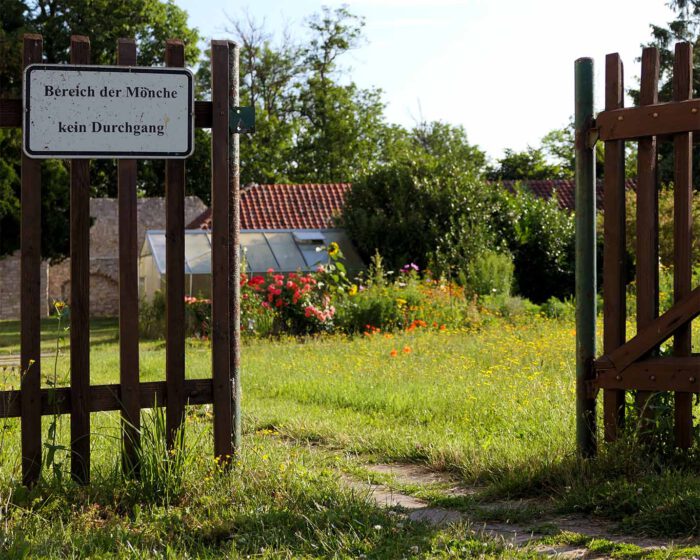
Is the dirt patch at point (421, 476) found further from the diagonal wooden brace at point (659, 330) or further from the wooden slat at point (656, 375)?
the diagonal wooden brace at point (659, 330)

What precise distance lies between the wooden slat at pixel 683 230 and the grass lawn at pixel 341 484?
9.0 inches

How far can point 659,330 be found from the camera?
16.6ft

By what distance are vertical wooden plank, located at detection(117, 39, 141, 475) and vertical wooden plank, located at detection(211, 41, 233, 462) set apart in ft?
1.41

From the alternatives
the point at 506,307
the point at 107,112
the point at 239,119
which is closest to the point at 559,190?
the point at 506,307

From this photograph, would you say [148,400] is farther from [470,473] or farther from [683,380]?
[683,380]

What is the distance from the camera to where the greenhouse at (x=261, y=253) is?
71.1ft

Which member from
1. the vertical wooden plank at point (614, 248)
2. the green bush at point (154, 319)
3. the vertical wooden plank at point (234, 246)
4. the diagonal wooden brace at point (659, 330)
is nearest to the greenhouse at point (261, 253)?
the green bush at point (154, 319)

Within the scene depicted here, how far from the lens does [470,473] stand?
5.55 metres

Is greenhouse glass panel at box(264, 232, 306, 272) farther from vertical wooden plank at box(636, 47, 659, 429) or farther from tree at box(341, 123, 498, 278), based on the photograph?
vertical wooden plank at box(636, 47, 659, 429)

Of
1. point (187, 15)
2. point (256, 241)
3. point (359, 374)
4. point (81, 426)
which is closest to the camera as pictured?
point (81, 426)

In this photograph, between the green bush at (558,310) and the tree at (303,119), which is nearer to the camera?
the green bush at (558,310)

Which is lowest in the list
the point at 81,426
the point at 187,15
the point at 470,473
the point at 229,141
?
the point at 470,473

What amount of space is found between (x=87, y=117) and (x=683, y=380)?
11.3 ft

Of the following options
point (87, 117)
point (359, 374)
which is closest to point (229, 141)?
point (87, 117)
